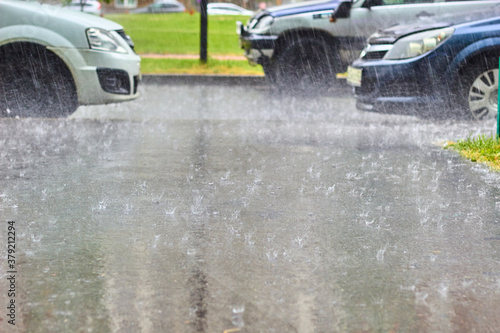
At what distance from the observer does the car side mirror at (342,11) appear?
13234mm

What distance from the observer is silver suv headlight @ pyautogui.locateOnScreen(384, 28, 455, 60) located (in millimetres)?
10016

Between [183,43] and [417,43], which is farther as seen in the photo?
[183,43]

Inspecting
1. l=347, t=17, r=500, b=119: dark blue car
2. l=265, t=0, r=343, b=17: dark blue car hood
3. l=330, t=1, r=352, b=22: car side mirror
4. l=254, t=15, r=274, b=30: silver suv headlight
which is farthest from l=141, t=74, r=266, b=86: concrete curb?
l=347, t=17, r=500, b=119: dark blue car

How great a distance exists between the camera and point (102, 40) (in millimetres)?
9898

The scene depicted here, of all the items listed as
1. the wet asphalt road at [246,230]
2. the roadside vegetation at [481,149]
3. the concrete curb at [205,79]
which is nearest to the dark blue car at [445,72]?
the wet asphalt road at [246,230]

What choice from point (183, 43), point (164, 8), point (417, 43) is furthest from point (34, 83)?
point (164, 8)

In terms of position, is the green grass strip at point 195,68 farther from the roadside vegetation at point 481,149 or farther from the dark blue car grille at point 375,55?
the roadside vegetation at point 481,149

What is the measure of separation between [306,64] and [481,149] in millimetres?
5934

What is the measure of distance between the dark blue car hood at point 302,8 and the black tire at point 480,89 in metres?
3.84

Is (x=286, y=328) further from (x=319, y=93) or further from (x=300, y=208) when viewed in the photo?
(x=319, y=93)

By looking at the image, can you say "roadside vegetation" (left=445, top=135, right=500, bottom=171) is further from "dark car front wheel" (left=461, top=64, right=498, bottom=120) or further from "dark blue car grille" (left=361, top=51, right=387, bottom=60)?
"dark blue car grille" (left=361, top=51, right=387, bottom=60)

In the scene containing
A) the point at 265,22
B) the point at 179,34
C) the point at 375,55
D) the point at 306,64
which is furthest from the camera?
the point at 179,34

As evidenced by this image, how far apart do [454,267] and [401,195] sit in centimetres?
182

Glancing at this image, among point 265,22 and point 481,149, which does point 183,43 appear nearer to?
point 265,22
